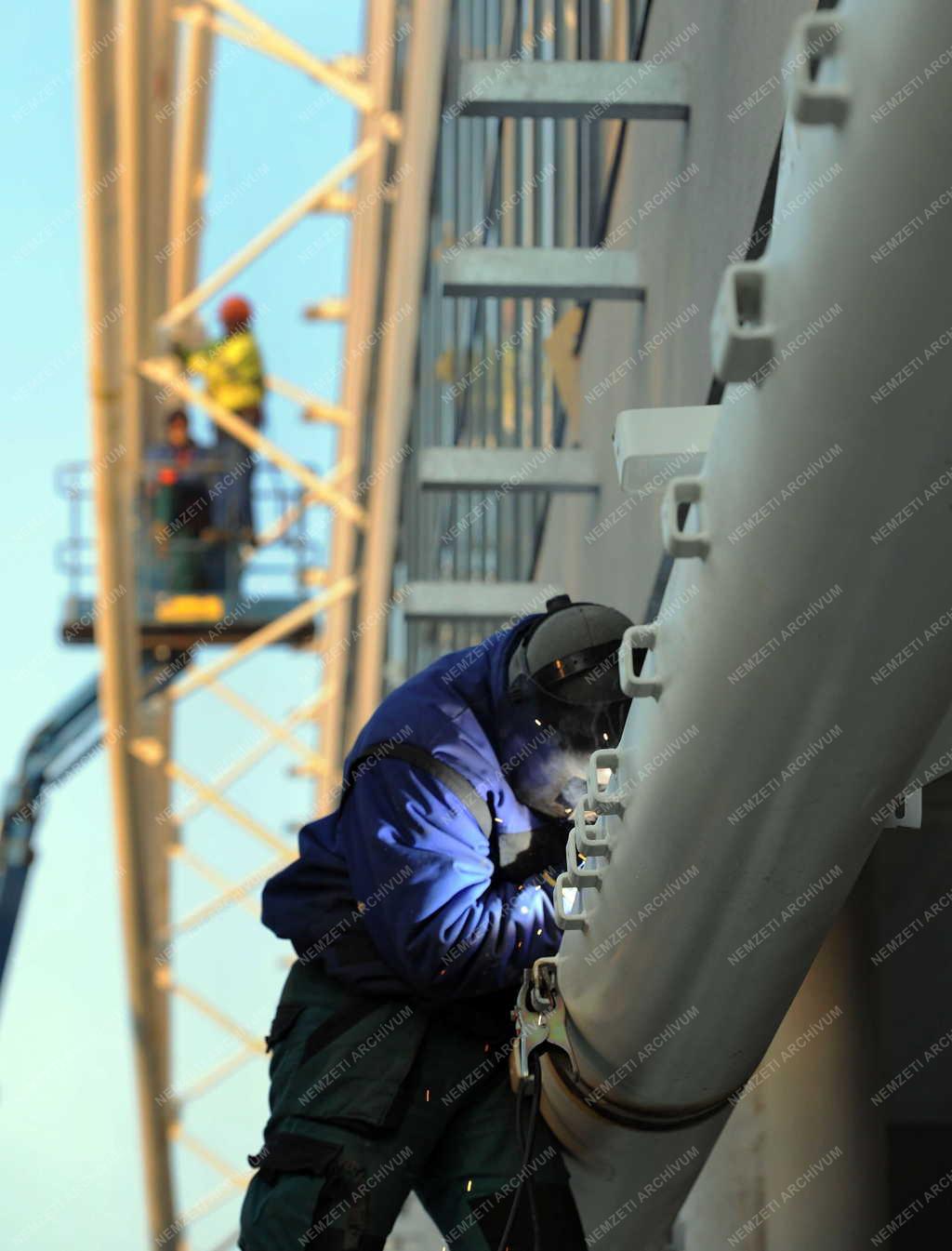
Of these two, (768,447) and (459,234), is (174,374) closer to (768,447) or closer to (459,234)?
(459,234)

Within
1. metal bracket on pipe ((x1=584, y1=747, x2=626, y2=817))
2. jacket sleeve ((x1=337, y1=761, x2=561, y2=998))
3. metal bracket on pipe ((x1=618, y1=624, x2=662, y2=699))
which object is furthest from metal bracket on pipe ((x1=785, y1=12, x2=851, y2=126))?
jacket sleeve ((x1=337, y1=761, x2=561, y2=998))

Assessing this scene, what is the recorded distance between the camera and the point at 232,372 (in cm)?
2606

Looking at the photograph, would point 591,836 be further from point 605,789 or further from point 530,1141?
point 530,1141

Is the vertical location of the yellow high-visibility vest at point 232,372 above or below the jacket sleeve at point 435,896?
below

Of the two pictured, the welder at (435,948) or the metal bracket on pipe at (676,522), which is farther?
the welder at (435,948)

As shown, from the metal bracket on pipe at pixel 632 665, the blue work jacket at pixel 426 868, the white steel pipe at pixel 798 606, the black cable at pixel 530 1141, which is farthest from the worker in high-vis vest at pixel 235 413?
the metal bracket on pipe at pixel 632 665

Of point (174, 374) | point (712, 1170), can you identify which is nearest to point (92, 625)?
point (174, 374)

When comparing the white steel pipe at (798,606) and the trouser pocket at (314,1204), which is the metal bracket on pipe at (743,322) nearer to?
the white steel pipe at (798,606)

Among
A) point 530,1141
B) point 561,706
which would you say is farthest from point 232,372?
point 530,1141

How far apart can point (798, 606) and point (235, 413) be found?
23.3 m

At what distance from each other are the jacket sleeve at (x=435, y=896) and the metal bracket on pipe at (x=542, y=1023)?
3.2 inches

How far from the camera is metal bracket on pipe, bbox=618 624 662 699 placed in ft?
13.7

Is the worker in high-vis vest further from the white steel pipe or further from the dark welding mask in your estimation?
the white steel pipe

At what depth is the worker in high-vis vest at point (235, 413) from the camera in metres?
26.0
